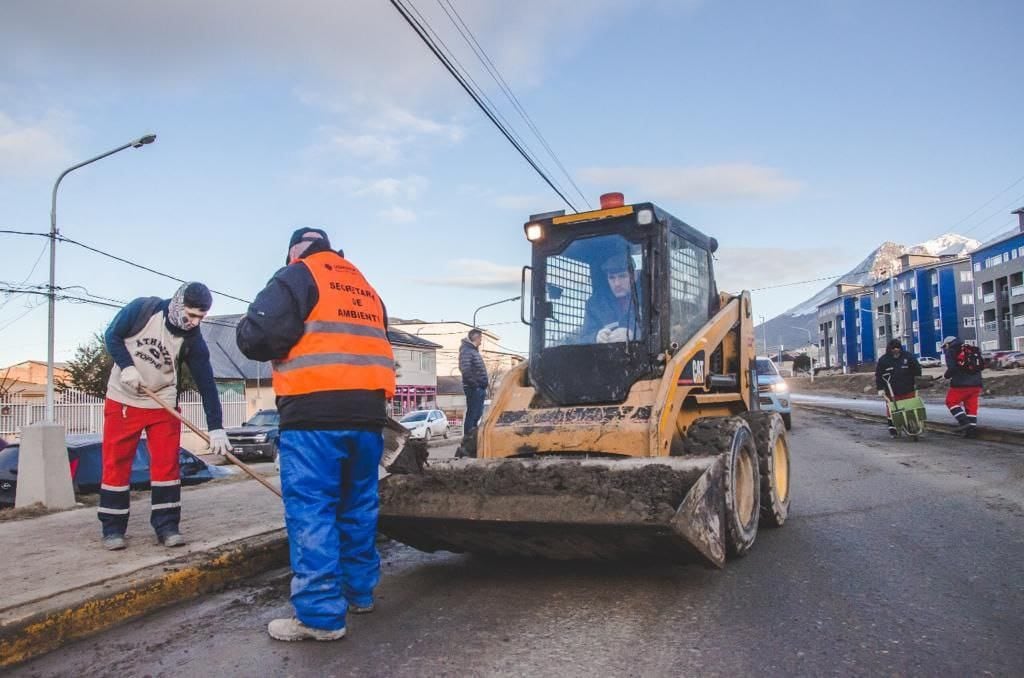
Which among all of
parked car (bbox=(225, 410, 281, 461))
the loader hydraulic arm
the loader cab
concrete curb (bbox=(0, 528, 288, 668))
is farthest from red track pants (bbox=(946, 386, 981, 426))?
parked car (bbox=(225, 410, 281, 461))

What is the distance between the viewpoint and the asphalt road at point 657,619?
10.1 ft

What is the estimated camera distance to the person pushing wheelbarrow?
1333 cm

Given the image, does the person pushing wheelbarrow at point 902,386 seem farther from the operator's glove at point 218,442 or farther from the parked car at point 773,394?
the operator's glove at point 218,442

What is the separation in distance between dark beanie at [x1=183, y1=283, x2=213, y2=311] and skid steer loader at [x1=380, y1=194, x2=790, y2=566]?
1808 mm

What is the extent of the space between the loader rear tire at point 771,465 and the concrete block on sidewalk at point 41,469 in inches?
238

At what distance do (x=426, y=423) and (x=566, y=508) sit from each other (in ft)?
73.9

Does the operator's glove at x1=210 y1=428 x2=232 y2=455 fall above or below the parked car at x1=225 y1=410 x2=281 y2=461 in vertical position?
above

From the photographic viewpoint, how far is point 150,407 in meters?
5.04

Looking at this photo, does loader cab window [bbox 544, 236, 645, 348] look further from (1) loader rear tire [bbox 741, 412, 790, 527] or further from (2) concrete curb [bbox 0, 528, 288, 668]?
(2) concrete curb [bbox 0, 528, 288, 668]

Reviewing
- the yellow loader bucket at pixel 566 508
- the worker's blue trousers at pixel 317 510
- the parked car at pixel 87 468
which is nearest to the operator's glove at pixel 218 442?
the yellow loader bucket at pixel 566 508

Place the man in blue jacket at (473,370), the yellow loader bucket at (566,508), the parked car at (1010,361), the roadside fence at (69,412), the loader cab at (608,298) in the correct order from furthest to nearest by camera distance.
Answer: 1. the parked car at (1010,361)
2. the roadside fence at (69,412)
3. the man in blue jacket at (473,370)
4. the loader cab at (608,298)
5. the yellow loader bucket at (566,508)

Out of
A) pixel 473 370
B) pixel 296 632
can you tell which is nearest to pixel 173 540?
pixel 296 632

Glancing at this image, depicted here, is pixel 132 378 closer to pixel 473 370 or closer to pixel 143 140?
pixel 473 370

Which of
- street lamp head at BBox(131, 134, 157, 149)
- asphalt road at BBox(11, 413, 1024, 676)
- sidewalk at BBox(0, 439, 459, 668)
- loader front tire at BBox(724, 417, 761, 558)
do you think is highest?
street lamp head at BBox(131, 134, 157, 149)
